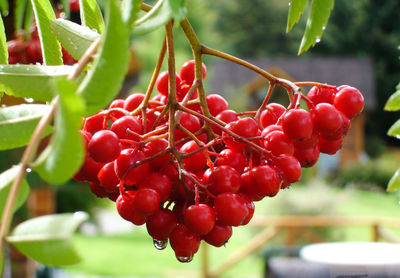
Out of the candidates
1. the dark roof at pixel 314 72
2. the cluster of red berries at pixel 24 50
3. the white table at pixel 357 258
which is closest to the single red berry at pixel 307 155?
the cluster of red berries at pixel 24 50

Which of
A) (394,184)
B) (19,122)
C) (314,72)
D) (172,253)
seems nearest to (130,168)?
(19,122)

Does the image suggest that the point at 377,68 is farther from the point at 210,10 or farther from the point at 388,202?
the point at 210,10

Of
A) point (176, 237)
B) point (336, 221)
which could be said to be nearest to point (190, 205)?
point (176, 237)

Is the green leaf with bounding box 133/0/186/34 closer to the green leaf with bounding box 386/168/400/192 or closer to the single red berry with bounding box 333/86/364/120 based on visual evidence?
the single red berry with bounding box 333/86/364/120

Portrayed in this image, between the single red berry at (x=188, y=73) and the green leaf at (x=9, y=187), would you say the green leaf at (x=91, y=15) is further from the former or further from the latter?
the green leaf at (x=9, y=187)

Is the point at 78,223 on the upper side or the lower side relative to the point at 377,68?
upper

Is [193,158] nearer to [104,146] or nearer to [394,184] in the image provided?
[104,146]

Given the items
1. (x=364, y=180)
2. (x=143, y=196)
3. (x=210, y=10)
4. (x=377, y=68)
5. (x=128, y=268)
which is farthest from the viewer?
(x=210, y=10)
